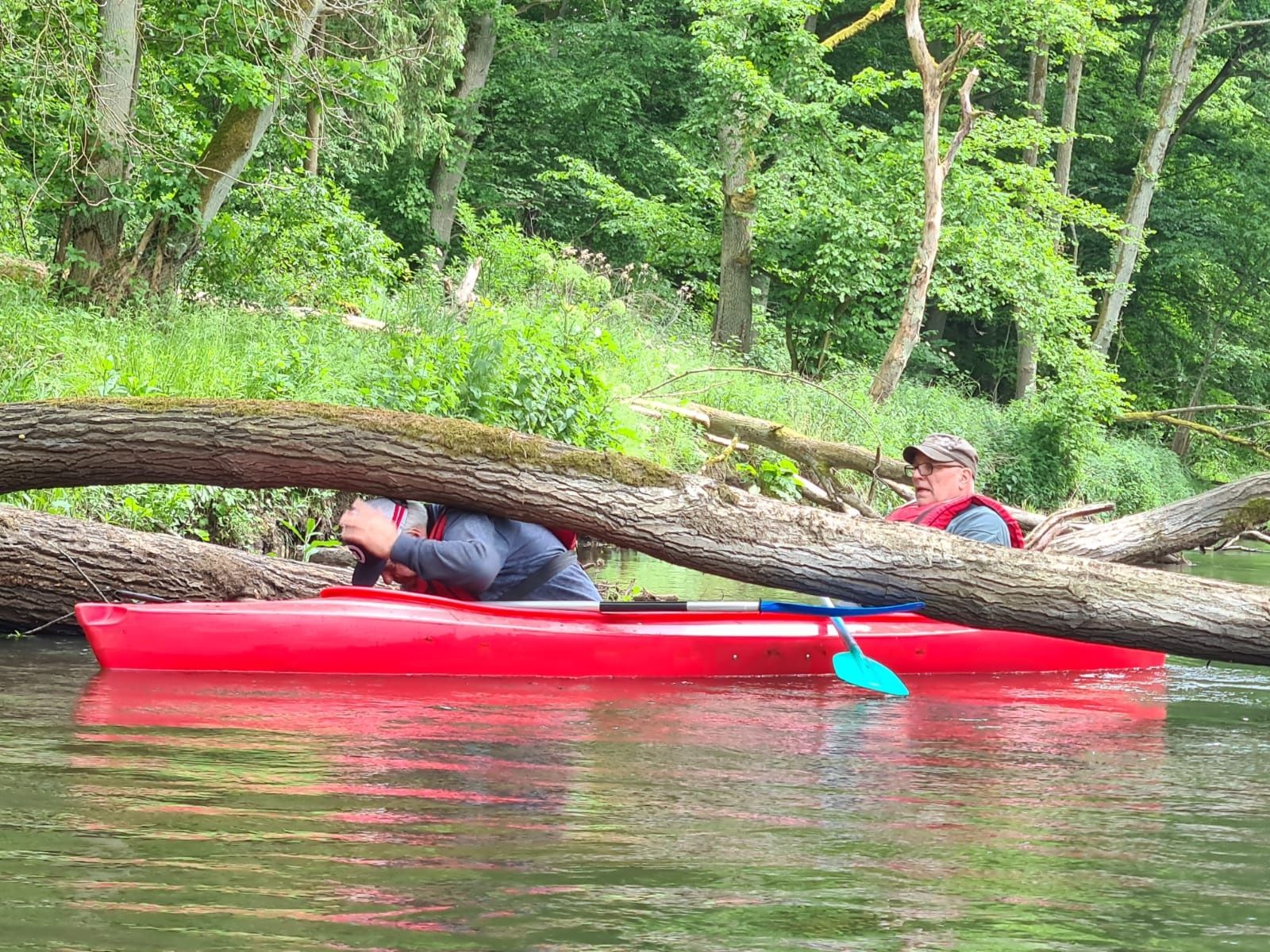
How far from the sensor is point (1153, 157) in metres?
25.2

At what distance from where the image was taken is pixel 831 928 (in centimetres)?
284

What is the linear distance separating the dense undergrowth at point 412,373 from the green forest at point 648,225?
0.04 m

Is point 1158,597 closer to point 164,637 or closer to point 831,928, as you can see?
point 831,928

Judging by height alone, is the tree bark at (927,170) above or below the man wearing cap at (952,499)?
above

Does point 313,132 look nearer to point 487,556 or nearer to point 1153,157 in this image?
point 1153,157

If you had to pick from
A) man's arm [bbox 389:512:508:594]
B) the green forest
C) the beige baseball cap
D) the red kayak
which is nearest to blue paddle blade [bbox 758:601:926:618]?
the red kayak

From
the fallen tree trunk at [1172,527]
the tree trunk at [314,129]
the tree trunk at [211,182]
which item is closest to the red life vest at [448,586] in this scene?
the fallen tree trunk at [1172,527]

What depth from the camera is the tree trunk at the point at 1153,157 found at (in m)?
24.9

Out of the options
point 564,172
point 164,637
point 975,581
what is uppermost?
point 564,172

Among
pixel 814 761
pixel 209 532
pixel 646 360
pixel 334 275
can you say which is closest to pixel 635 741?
pixel 814 761

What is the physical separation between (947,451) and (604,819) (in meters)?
3.89

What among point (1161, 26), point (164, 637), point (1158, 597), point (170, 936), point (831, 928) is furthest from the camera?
point (1161, 26)

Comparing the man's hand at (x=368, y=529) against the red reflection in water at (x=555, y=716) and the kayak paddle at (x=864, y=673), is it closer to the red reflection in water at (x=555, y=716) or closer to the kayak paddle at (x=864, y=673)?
the red reflection in water at (x=555, y=716)

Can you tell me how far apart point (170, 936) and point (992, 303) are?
19.2 metres
